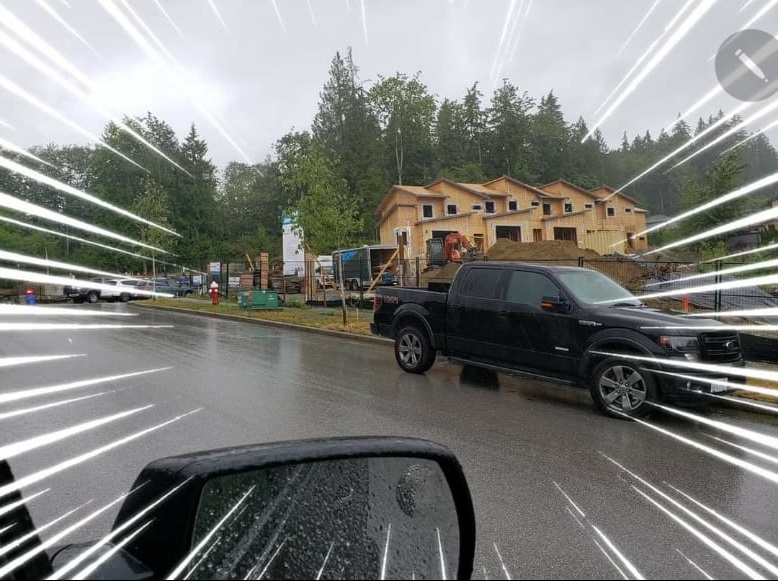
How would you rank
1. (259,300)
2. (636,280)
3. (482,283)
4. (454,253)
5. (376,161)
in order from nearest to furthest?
(482,283) → (636,280) → (259,300) → (454,253) → (376,161)

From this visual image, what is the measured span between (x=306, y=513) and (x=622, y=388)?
7.05 meters

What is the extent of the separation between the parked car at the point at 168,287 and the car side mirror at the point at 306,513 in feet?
119

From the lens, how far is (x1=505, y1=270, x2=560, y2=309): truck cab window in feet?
28.7

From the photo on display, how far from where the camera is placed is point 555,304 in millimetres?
8383

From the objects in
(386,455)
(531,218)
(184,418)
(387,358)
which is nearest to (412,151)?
(531,218)

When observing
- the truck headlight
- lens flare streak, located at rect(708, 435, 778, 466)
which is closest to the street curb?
the truck headlight

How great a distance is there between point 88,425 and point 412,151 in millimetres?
78513

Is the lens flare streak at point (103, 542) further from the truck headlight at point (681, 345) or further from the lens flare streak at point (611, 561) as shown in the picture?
the truck headlight at point (681, 345)

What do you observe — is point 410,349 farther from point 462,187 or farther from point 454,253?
point 462,187

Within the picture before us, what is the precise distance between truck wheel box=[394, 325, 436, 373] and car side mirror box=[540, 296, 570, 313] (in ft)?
8.00

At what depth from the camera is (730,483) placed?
16.3 ft

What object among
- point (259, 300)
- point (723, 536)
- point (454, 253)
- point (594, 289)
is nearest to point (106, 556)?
point (723, 536)

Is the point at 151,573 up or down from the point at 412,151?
down

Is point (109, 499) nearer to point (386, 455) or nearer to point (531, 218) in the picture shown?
point (386, 455)
